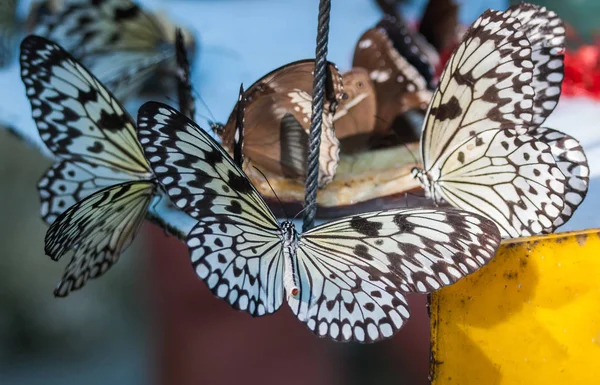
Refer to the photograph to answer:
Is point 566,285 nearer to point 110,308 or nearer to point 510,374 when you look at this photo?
point 510,374

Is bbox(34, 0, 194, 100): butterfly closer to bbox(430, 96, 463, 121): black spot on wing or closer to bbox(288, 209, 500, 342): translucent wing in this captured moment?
bbox(430, 96, 463, 121): black spot on wing

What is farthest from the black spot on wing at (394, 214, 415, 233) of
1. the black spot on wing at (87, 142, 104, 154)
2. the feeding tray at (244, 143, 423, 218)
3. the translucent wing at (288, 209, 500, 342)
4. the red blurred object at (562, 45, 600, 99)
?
the red blurred object at (562, 45, 600, 99)

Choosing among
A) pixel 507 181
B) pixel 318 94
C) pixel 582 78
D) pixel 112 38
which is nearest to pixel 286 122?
pixel 318 94

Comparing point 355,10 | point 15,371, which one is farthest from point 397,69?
point 15,371

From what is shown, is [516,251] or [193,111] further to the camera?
[193,111]

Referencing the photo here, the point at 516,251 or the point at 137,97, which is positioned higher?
the point at 137,97

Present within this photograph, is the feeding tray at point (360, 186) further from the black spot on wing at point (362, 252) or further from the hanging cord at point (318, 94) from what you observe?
the black spot on wing at point (362, 252)

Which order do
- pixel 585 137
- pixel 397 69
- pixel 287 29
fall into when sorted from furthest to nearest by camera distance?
pixel 287 29 → pixel 585 137 → pixel 397 69

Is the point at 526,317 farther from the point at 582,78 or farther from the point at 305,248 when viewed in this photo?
the point at 582,78

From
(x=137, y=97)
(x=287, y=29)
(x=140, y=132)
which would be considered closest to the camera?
(x=140, y=132)
